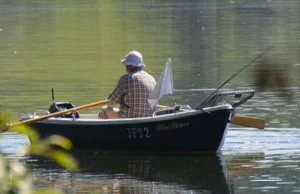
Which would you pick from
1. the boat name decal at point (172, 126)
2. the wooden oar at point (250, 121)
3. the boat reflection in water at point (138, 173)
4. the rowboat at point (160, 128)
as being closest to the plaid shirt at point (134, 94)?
the rowboat at point (160, 128)

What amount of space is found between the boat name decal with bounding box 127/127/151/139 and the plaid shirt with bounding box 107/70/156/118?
0.23m

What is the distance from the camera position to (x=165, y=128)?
1220cm

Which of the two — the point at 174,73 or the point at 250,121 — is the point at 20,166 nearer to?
the point at 250,121

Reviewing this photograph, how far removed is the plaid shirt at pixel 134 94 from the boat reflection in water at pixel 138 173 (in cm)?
59

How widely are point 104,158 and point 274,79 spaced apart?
10.7m

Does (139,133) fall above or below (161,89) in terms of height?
below

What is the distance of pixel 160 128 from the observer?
40.0 feet

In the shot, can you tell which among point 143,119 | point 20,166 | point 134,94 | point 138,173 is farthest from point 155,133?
point 20,166

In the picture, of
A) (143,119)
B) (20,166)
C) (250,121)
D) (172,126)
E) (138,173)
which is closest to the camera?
(20,166)

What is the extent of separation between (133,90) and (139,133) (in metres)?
0.56

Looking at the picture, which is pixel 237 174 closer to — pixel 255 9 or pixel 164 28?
pixel 164 28

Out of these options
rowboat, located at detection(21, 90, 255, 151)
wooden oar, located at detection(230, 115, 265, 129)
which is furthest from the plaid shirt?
wooden oar, located at detection(230, 115, 265, 129)

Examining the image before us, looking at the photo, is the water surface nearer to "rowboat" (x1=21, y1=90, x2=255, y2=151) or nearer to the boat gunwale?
"rowboat" (x1=21, y1=90, x2=255, y2=151)

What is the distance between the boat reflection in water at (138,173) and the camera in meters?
10.6
